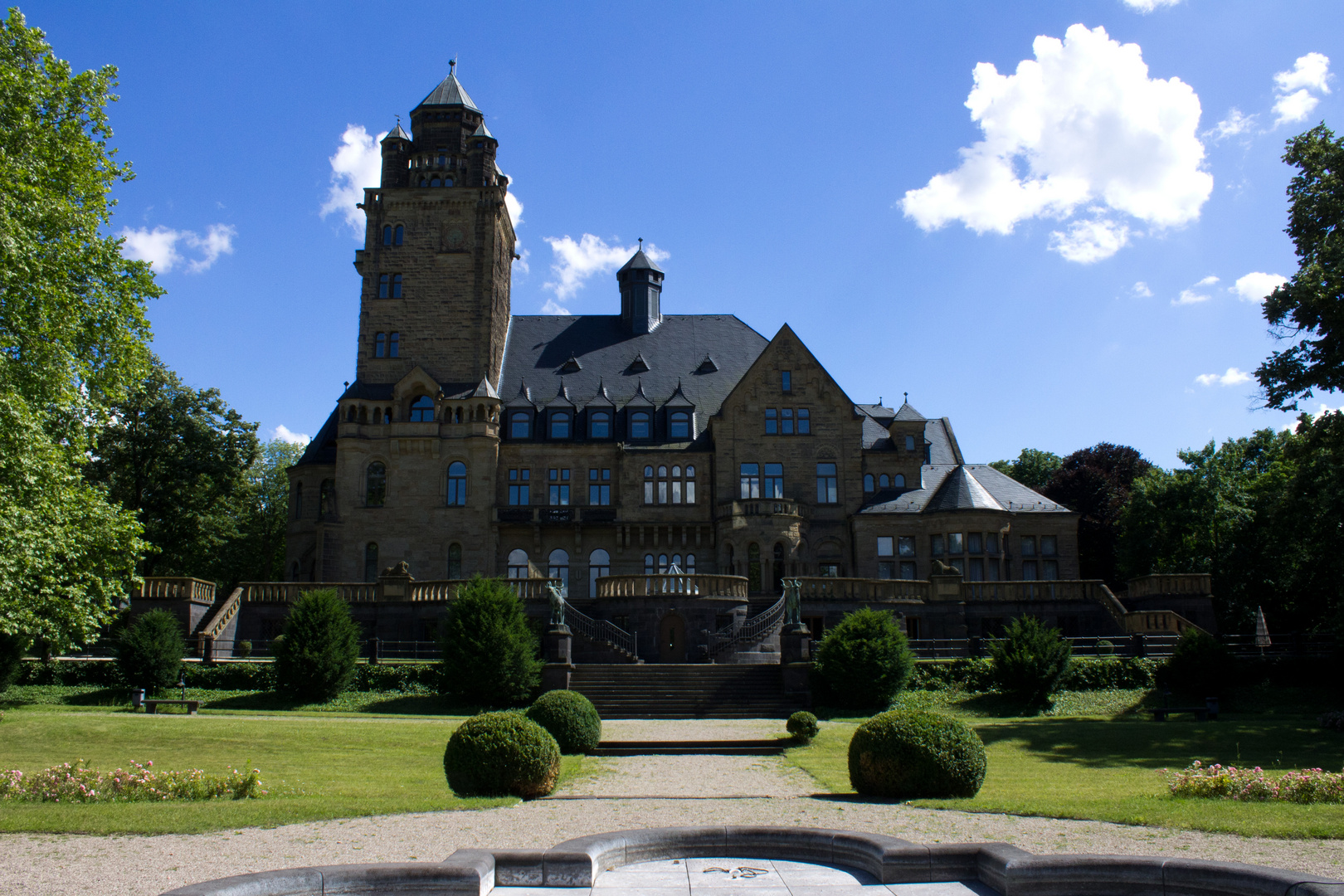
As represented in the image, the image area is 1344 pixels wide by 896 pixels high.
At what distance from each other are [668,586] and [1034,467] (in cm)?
4800

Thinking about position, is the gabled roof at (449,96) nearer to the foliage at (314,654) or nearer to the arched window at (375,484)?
the arched window at (375,484)

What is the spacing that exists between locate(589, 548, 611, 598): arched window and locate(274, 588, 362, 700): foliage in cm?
1756

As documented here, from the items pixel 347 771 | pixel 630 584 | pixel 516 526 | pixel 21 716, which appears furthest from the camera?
pixel 516 526

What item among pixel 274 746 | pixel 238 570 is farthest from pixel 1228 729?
pixel 238 570

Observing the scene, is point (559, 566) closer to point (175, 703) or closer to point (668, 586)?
point (668, 586)

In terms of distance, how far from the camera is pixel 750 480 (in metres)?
49.2

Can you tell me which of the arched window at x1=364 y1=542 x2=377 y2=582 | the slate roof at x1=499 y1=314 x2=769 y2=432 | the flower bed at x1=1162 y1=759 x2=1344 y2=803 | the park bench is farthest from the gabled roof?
the flower bed at x1=1162 y1=759 x2=1344 y2=803

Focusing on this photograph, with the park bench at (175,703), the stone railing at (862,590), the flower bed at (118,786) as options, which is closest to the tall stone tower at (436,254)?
the stone railing at (862,590)

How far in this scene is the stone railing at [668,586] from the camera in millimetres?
38219

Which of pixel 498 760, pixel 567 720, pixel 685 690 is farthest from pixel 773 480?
pixel 498 760

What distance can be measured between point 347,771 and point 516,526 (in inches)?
1162

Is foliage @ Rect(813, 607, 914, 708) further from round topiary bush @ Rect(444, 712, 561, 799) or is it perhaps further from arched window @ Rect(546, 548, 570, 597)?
arched window @ Rect(546, 548, 570, 597)

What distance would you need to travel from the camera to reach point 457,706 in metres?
31.2

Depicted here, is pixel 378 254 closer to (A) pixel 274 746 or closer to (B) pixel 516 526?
(B) pixel 516 526
